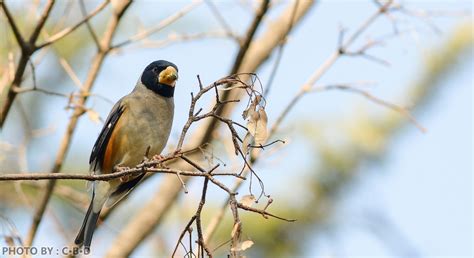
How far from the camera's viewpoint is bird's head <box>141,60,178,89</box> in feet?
15.9

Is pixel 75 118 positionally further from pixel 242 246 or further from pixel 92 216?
pixel 242 246

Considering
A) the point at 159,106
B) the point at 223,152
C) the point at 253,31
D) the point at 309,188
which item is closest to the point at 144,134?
the point at 159,106

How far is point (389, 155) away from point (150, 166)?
453 centimetres

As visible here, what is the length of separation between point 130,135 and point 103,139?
0.61 feet

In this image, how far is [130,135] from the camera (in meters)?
4.86

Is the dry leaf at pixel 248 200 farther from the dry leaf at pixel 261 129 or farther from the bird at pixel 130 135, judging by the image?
the bird at pixel 130 135

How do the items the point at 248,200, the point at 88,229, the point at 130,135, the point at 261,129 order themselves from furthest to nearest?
1. the point at 88,229
2. the point at 130,135
3. the point at 261,129
4. the point at 248,200

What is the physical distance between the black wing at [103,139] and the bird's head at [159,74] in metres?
0.27

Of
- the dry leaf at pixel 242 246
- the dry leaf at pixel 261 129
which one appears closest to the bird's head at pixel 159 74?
the dry leaf at pixel 261 129

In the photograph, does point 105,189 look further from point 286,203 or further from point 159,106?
point 286,203

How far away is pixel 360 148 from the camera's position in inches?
277

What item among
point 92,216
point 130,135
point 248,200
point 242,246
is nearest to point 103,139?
point 130,135

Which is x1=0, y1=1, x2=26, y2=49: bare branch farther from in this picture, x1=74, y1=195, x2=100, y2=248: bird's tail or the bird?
x1=74, y1=195, x2=100, y2=248: bird's tail

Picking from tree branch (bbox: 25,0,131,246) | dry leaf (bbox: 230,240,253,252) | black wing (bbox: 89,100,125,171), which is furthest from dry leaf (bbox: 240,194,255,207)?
black wing (bbox: 89,100,125,171)
